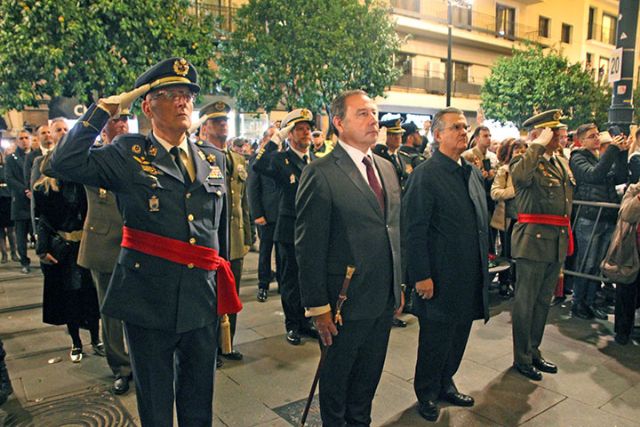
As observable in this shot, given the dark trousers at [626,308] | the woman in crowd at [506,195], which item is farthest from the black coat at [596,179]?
the dark trousers at [626,308]

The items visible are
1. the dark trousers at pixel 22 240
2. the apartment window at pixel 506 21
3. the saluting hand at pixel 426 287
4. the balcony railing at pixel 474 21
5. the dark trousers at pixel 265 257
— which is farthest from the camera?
the apartment window at pixel 506 21

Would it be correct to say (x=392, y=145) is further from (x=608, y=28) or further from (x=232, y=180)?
(x=608, y=28)

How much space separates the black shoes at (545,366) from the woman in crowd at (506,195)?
69.0 inches

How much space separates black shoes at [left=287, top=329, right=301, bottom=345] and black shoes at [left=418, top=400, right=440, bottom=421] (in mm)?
1763

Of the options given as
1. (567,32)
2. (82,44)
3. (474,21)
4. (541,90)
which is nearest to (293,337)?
(82,44)

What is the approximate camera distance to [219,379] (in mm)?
4406

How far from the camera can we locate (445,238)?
3.71 metres

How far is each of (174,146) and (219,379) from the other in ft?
7.99

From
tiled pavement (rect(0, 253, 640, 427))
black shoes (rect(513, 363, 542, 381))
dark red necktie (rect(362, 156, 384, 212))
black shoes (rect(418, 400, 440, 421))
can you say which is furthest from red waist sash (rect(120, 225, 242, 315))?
black shoes (rect(513, 363, 542, 381))

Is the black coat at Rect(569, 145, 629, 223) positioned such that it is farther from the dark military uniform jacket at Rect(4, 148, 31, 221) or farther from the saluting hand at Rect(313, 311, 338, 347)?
the dark military uniform jacket at Rect(4, 148, 31, 221)

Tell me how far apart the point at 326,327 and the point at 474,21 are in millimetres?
32098

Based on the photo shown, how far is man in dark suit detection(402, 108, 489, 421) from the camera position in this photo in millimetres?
3693

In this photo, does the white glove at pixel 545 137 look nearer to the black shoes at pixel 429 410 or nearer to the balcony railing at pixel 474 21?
the black shoes at pixel 429 410

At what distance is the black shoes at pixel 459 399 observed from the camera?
3.95m
